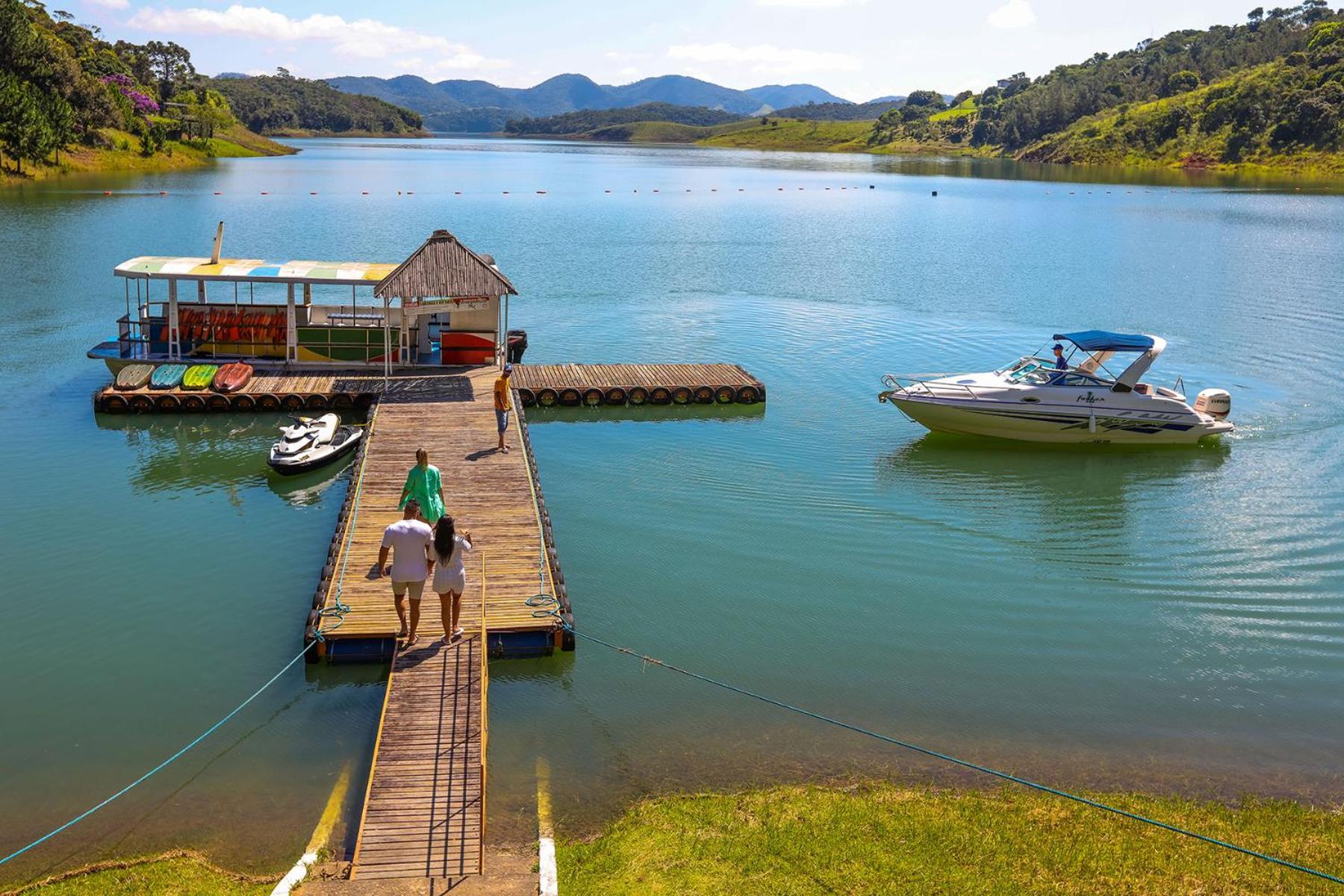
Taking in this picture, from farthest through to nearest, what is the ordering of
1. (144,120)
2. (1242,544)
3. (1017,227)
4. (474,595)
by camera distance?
(144,120) → (1017,227) → (1242,544) → (474,595)

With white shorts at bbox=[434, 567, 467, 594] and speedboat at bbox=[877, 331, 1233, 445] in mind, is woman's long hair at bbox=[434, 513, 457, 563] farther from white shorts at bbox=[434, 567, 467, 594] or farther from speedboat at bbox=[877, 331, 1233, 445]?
speedboat at bbox=[877, 331, 1233, 445]

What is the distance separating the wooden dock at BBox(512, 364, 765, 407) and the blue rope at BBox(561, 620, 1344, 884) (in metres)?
16.3

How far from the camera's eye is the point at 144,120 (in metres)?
131

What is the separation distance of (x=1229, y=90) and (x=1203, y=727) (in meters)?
186

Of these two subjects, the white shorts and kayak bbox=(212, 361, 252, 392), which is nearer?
the white shorts

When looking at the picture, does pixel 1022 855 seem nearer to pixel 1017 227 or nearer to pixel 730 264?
pixel 730 264

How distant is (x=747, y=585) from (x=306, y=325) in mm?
20000

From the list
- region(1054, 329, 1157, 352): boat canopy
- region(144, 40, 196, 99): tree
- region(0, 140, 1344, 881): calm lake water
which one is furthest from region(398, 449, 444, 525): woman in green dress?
region(144, 40, 196, 99): tree

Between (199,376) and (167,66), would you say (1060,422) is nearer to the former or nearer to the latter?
(199,376)

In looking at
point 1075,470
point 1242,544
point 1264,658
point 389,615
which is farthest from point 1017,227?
point 389,615

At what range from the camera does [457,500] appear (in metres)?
23.2

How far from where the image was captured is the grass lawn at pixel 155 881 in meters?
12.4

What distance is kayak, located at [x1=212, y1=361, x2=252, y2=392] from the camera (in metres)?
32.8

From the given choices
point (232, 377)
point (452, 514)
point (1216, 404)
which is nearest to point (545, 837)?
point (452, 514)
